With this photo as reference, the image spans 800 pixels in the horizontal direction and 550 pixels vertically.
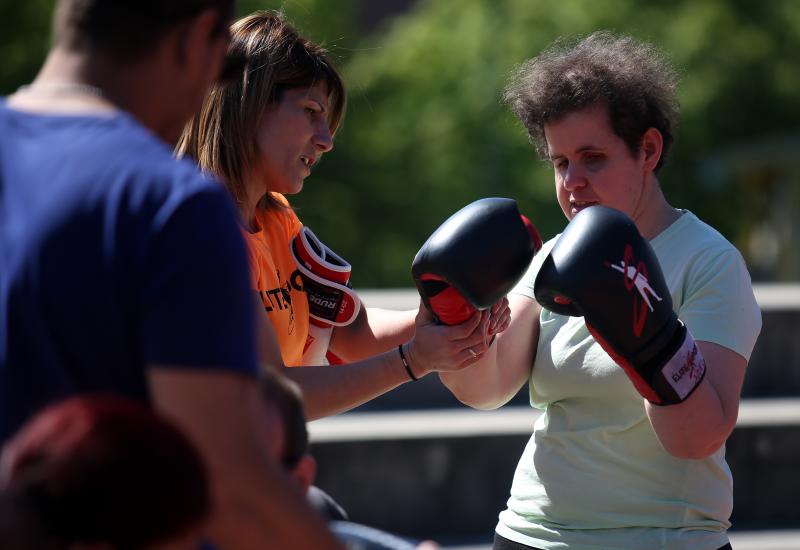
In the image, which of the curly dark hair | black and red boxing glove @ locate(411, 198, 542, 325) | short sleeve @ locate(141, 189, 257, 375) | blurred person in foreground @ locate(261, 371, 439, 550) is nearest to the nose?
black and red boxing glove @ locate(411, 198, 542, 325)

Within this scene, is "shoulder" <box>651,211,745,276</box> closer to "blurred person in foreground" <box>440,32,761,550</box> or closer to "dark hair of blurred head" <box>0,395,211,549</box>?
"blurred person in foreground" <box>440,32,761,550</box>

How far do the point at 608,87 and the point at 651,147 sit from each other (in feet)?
0.50

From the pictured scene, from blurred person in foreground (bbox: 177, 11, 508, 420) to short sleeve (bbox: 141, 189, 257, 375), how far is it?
1000mm

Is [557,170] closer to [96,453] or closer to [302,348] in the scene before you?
[302,348]

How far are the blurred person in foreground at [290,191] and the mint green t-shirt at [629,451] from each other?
225 mm

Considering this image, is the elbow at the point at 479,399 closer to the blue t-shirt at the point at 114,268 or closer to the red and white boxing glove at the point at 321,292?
the red and white boxing glove at the point at 321,292

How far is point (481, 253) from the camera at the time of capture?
2.23 metres

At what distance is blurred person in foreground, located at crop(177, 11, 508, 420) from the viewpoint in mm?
2258

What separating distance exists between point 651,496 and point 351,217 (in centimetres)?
1482

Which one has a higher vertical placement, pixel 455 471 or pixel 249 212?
pixel 249 212

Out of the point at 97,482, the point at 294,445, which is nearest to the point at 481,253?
the point at 294,445

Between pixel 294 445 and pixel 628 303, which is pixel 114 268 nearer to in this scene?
pixel 294 445

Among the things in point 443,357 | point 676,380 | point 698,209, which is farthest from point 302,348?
point 698,209

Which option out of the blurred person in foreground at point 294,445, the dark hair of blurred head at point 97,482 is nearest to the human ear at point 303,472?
the blurred person in foreground at point 294,445
